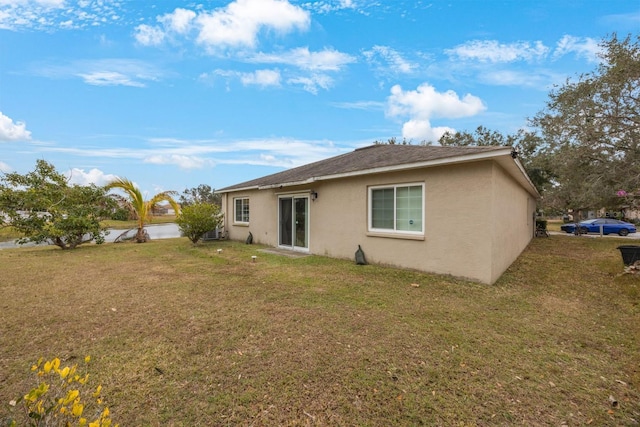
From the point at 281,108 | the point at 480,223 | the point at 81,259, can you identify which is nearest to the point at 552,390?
the point at 480,223

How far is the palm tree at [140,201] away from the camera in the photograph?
13.8m

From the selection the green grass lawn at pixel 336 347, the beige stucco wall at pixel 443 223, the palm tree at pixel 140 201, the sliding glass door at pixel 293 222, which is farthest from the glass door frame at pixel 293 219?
the palm tree at pixel 140 201

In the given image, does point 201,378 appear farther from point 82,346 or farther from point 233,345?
point 82,346

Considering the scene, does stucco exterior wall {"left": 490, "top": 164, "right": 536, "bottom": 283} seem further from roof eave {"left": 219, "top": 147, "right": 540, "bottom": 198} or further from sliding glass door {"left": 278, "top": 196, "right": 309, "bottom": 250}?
sliding glass door {"left": 278, "top": 196, "right": 309, "bottom": 250}

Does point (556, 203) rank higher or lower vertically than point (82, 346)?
higher

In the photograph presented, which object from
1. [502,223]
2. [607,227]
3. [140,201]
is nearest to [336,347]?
[502,223]

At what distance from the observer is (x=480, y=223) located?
6227 millimetres

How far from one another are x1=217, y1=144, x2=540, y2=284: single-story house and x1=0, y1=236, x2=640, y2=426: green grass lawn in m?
0.76

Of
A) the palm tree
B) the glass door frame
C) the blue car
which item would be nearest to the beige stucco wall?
the glass door frame

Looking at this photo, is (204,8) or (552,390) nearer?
(552,390)

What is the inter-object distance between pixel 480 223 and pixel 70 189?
15314mm

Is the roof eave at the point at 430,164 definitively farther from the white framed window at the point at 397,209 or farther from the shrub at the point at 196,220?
the shrub at the point at 196,220

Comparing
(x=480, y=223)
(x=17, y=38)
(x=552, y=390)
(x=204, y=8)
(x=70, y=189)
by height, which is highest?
(x=204, y=8)

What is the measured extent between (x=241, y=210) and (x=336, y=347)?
11621 millimetres
